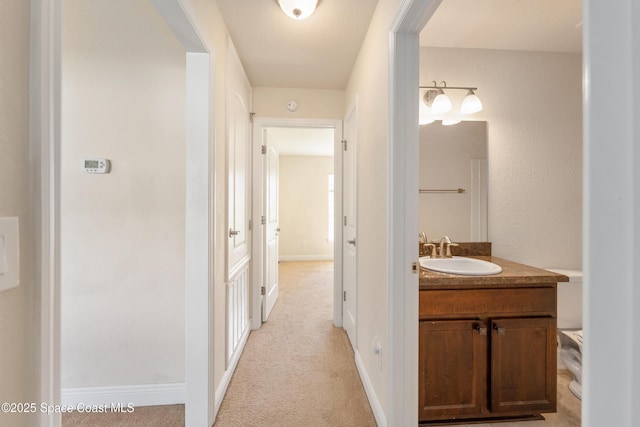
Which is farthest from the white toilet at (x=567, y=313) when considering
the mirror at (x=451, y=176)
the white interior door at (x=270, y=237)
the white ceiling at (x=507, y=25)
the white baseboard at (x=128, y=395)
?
the white baseboard at (x=128, y=395)

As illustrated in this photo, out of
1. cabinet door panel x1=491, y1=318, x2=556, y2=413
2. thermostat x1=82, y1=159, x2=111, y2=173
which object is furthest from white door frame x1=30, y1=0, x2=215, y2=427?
cabinet door panel x1=491, y1=318, x2=556, y2=413

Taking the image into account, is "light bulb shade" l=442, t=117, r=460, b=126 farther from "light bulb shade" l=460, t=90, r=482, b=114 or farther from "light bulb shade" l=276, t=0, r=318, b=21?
"light bulb shade" l=276, t=0, r=318, b=21

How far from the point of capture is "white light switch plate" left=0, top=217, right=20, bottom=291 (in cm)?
45

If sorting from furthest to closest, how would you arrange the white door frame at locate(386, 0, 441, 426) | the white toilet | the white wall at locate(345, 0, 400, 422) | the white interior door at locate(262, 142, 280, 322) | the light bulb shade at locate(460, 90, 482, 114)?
the white interior door at locate(262, 142, 280, 322)
the light bulb shade at locate(460, 90, 482, 114)
the white toilet
the white wall at locate(345, 0, 400, 422)
the white door frame at locate(386, 0, 441, 426)

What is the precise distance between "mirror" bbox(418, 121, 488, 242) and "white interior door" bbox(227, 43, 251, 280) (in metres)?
1.40

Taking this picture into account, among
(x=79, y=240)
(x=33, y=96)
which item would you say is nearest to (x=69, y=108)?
(x=79, y=240)

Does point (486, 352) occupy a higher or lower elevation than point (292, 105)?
lower

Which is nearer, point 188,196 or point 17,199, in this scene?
point 17,199

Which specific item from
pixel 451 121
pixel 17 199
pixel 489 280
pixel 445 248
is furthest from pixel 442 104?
pixel 17 199

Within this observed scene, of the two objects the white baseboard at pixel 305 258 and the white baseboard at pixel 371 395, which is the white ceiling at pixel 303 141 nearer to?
the white baseboard at pixel 305 258

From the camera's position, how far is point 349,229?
2617 mm

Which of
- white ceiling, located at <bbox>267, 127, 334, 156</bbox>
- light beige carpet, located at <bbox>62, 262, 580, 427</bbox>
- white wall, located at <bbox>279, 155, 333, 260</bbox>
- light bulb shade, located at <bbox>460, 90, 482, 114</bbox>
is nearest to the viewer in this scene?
light beige carpet, located at <bbox>62, 262, 580, 427</bbox>

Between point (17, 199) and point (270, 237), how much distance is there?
9.25 feet

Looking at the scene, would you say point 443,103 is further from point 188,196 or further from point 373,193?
point 188,196
